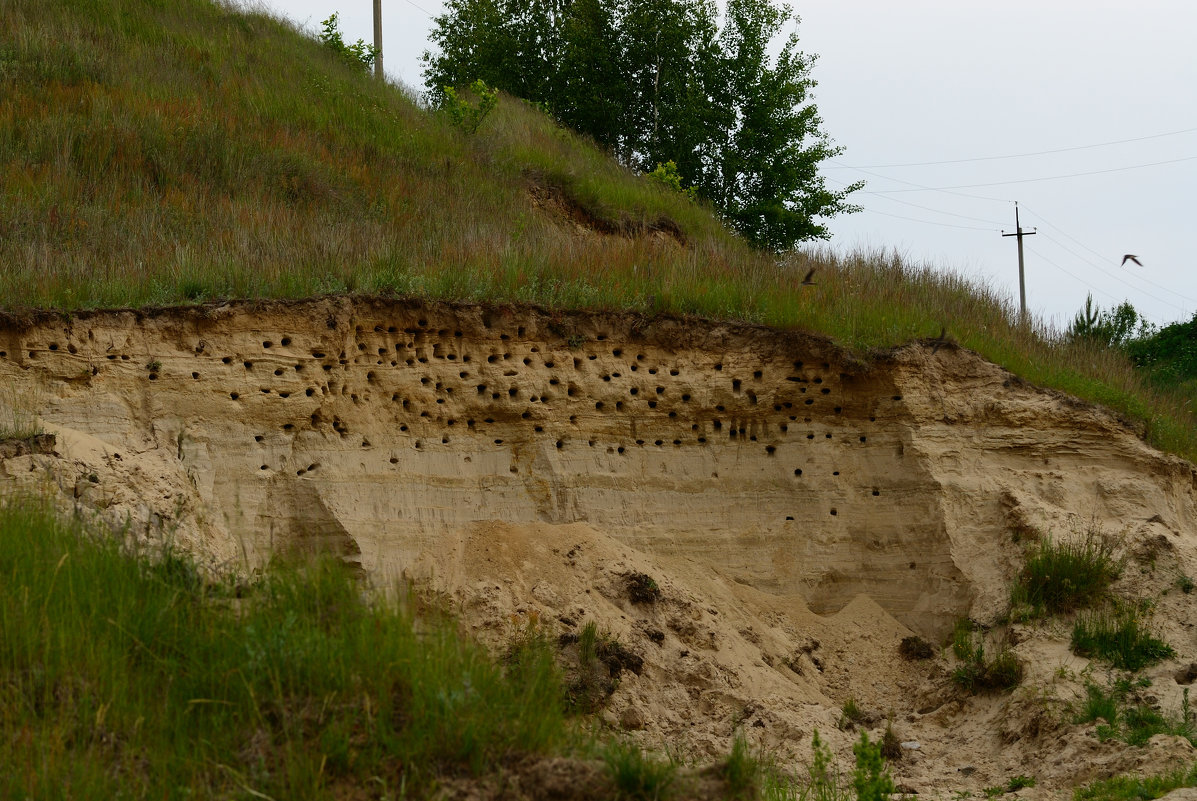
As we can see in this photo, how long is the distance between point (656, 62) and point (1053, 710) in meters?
19.5

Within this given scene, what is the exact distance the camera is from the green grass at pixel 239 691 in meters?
4.60

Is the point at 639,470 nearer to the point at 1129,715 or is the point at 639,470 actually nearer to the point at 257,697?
the point at 1129,715

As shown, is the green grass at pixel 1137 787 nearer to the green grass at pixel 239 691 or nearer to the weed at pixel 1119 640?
the weed at pixel 1119 640

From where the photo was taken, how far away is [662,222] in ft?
56.8

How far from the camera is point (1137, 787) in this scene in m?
7.39

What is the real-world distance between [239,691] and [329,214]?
9.28m

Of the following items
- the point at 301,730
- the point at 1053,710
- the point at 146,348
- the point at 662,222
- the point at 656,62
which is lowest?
the point at 1053,710

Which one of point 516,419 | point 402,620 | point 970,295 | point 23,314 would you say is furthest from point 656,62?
point 402,620

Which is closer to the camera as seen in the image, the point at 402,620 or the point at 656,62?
the point at 402,620

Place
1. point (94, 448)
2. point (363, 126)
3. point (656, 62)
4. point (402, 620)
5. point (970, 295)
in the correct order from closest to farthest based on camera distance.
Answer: point (402, 620) < point (94, 448) < point (970, 295) < point (363, 126) < point (656, 62)

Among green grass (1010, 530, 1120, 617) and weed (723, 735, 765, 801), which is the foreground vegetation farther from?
green grass (1010, 530, 1120, 617)

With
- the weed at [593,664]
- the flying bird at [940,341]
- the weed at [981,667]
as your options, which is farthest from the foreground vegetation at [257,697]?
the flying bird at [940,341]

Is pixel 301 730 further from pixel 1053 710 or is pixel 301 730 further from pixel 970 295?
pixel 970 295

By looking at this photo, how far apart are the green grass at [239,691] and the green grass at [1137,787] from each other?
4.27 m
